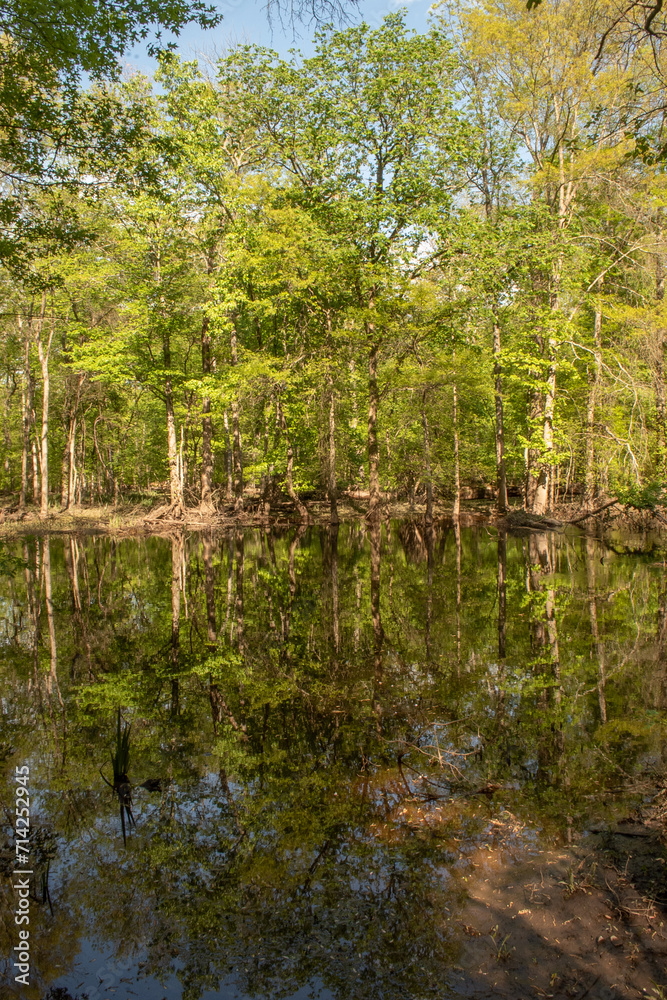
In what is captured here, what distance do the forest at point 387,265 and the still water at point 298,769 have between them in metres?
8.48

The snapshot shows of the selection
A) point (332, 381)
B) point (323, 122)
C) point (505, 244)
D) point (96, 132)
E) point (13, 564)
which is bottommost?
point (13, 564)

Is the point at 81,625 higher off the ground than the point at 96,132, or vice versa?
the point at 96,132

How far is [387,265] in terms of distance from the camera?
21312mm

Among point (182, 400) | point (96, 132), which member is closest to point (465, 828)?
point (96, 132)

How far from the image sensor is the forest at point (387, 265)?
2034cm

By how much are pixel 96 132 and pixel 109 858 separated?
11787mm

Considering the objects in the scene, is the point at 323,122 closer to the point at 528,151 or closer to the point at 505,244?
the point at 505,244

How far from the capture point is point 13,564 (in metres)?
19.1

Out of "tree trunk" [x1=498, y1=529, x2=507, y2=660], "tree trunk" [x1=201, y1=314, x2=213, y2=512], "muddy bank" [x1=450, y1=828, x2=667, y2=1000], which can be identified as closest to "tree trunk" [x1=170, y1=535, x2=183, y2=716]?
"muddy bank" [x1=450, y1=828, x2=667, y2=1000]

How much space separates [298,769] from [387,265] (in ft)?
63.0

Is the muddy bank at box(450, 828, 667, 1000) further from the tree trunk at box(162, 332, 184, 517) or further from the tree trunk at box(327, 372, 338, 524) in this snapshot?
the tree trunk at box(162, 332, 184, 517)

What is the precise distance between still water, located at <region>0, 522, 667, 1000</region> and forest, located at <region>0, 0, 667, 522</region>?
8482 mm

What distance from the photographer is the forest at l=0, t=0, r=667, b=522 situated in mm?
20344

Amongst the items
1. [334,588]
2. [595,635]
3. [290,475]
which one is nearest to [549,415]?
[290,475]
